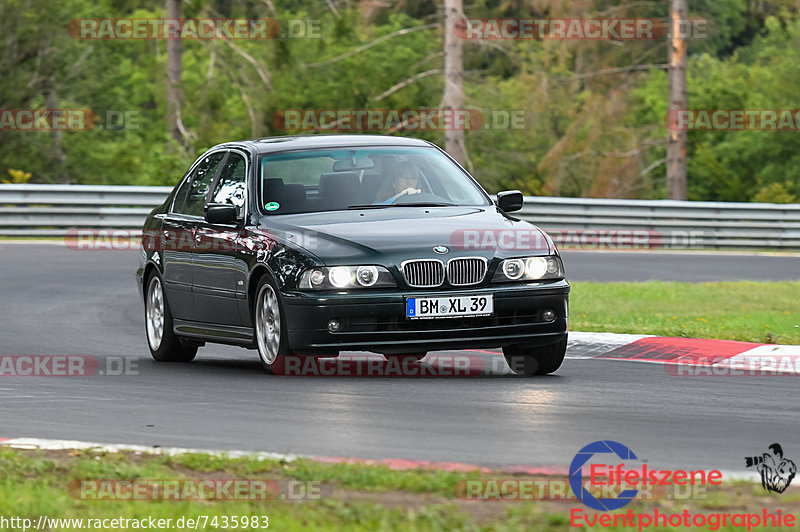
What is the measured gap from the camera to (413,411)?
328 inches

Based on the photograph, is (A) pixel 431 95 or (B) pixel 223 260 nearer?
(B) pixel 223 260

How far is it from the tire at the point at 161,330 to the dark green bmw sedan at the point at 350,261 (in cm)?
1

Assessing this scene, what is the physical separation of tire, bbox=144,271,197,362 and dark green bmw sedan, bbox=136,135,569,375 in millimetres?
11

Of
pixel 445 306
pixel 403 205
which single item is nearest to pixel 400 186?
pixel 403 205

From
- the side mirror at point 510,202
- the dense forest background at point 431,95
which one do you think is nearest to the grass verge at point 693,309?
the side mirror at point 510,202

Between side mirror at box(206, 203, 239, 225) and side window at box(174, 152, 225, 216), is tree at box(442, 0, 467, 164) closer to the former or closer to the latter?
side window at box(174, 152, 225, 216)

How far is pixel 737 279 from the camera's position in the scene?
21281 mm

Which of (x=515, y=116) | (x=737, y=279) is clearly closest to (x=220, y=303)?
(x=737, y=279)

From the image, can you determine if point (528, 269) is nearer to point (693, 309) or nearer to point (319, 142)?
point (319, 142)

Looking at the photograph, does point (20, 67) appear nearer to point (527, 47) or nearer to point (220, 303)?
point (527, 47)

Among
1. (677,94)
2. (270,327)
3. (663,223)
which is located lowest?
(663,223)

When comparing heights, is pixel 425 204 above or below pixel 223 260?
above

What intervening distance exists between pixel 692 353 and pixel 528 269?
2.16 m

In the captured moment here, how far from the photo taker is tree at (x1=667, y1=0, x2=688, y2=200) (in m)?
34.5
